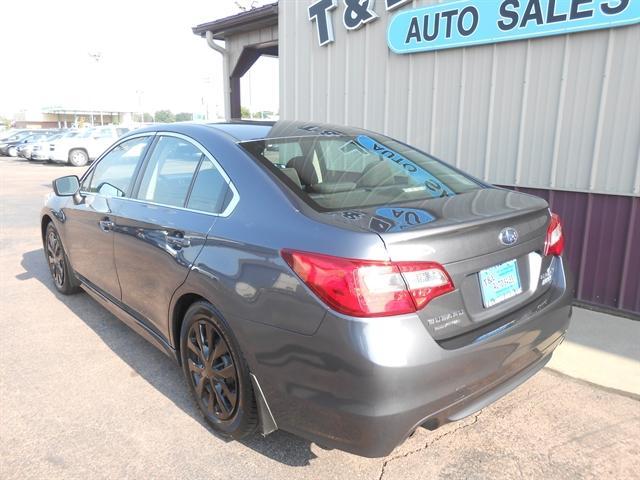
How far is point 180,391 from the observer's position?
312 centimetres

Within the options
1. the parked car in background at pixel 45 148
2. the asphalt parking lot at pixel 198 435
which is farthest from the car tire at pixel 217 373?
the parked car in background at pixel 45 148

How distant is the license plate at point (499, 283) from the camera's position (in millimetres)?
2139

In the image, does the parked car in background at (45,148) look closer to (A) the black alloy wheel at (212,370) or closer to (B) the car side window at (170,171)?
(B) the car side window at (170,171)

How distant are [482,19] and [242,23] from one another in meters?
4.80

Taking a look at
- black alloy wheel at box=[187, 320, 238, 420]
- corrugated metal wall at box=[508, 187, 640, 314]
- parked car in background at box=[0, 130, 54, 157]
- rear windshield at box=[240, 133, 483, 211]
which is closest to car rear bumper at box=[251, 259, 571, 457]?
black alloy wheel at box=[187, 320, 238, 420]

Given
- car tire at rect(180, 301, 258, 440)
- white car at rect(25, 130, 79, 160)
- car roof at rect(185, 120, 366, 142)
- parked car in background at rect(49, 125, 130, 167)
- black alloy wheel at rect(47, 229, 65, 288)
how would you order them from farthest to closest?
white car at rect(25, 130, 79, 160)
parked car in background at rect(49, 125, 130, 167)
black alloy wheel at rect(47, 229, 65, 288)
car roof at rect(185, 120, 366, 142)
car tire at rect(180, 301, 258, 440)

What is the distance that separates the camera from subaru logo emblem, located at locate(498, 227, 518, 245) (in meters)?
2.21

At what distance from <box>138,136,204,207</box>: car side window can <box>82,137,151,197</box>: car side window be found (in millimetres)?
242

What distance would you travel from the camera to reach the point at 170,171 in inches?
122

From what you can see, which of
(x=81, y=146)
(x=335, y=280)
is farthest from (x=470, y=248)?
(x=81, y=146)

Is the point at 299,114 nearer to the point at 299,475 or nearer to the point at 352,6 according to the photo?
the point at 352,6

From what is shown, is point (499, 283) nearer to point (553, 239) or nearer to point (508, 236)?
point (508, 236)

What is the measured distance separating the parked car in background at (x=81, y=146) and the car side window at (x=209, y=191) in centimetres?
2118

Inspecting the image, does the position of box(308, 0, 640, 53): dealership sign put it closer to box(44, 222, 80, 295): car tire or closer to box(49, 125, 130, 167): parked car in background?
box(44, 222, 80, 295): car tire
